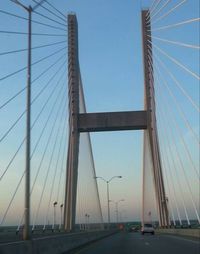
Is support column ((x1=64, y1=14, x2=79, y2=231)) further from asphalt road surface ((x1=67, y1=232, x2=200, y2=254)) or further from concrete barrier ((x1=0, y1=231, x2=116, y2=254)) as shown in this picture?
concrete barrier ((x1=0, y1=231, x2=116, y2=254))

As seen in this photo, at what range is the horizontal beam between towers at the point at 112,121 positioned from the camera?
4528 centimetres

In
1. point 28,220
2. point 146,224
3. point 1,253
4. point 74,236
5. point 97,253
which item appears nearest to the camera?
point 1,253

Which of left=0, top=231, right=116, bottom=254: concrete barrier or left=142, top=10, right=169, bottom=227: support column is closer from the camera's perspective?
left=0, top=231, right=116, bottom=254: concrete barrier

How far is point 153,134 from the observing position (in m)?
45.8

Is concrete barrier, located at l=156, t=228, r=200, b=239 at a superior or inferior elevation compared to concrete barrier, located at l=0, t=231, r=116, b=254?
superior

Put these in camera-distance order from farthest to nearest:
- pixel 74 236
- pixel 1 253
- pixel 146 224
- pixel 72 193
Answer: pixel 146 224, pixel 72 193, pixel 74 236, pixel 1 253

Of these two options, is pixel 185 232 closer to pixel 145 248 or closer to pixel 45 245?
pixel 145 248

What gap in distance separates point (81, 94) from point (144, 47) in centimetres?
668

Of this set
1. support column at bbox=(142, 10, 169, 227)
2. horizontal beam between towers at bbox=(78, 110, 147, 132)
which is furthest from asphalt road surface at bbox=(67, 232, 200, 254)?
horizontal beam between towers at bbox=(78, 110, 147, 132)

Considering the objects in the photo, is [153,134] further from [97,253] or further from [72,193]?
[97,253]

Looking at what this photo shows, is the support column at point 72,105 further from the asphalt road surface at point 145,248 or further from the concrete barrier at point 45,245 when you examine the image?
the concrete barrier at point 45,245

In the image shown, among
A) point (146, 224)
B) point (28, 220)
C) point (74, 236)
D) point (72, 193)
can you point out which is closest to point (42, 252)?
point (28, 220)

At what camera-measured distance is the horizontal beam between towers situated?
45281 mm

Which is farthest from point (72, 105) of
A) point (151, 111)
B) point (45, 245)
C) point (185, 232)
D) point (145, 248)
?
point (45, 245)
